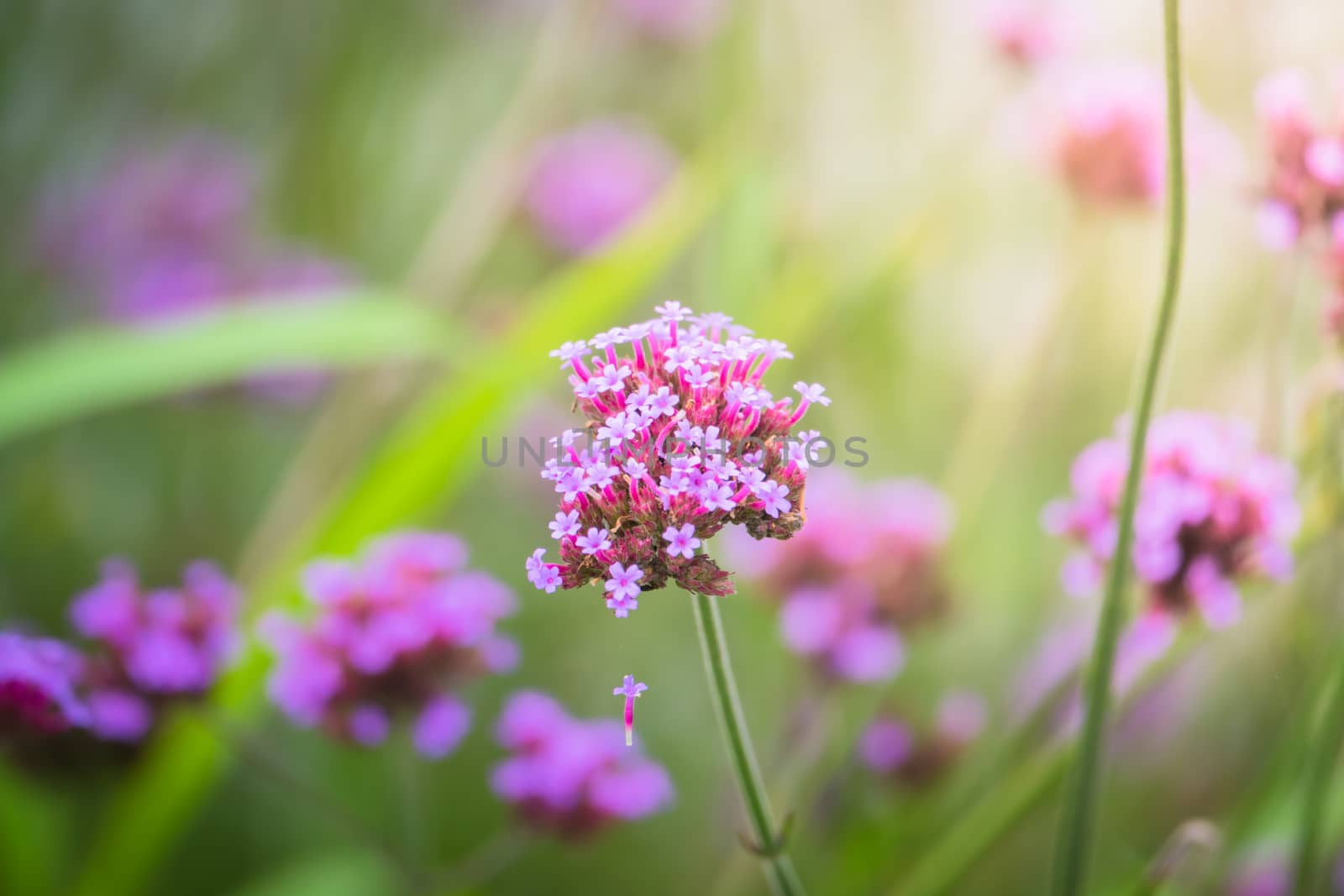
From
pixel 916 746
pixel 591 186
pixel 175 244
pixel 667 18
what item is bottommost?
pixel 916 746

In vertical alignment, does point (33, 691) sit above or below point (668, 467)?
above

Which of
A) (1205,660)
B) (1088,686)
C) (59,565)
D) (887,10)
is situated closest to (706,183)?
(887,10)

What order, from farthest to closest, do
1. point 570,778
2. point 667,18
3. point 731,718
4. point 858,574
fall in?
point 667,18 < point 858,574 < point 570,778 < point 731,718

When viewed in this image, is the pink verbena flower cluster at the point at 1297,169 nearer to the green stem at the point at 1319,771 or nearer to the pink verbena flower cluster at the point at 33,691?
the green stem at the point at 1319,771

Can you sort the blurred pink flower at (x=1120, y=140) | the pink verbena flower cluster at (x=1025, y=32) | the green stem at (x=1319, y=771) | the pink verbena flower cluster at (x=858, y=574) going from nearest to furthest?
the green stem at (x=1319, y=771), the pink verbena flower cluster at (x=858, y=574), the blurred pink flower at (x=1120, y=140), the pink verbena flower cluster at (x=1025, y=32)

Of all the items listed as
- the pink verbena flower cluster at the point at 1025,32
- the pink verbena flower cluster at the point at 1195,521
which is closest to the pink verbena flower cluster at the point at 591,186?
the pink verbena flower cluster at the point at 1025,32

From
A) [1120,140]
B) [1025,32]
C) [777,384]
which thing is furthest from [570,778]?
[1025,32]

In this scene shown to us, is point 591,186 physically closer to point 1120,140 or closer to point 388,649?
point 1120,140
